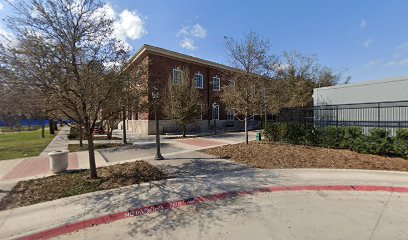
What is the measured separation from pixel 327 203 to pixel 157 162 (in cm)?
651

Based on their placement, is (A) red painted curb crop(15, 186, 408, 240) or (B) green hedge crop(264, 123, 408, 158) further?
(B) green hedge crop(264, 123, 408, 158)

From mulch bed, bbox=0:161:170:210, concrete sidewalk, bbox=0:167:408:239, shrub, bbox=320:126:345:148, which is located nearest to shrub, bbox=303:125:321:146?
shrub, bbox=320:126:345:148

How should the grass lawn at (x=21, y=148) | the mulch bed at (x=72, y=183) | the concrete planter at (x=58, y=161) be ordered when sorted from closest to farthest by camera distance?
the mulch bed at (x=72, y=183) → the concrete planter at (x=58, y=161) → the grass lawn at (x=21, y=148)

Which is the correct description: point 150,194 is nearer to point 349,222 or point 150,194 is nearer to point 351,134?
point 349,222

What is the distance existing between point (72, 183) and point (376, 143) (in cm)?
1242

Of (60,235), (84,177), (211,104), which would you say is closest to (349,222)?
(60,235)

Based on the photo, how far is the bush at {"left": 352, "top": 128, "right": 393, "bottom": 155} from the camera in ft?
30.2

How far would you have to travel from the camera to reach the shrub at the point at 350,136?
33.5ft

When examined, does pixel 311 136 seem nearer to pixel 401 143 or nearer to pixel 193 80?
pixel 401 143

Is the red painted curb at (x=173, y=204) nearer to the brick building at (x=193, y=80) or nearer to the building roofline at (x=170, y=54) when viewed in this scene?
the brick building at (x=193, y=80)

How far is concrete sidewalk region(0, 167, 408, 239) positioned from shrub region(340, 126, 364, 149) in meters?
3.66

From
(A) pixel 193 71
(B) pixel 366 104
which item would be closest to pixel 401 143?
(B) pixel 366 104

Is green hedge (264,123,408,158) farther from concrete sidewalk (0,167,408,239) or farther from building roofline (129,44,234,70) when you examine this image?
building roofline (129,44,234,70)

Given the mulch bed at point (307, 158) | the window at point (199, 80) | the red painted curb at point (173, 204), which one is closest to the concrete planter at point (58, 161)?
the red painted curb at point (173, 204)
